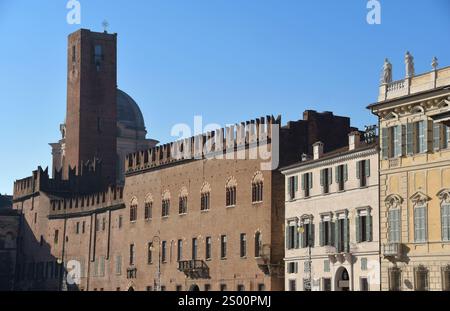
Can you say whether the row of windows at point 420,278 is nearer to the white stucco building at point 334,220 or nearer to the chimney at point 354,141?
the white stucco building at point 334,220

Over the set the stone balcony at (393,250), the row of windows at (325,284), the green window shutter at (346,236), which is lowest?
the row of windows at (325,284)

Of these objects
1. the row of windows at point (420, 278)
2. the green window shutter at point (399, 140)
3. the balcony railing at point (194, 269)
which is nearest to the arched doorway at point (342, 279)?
the row of windows at point (420, 278)

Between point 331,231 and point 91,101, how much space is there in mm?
54718

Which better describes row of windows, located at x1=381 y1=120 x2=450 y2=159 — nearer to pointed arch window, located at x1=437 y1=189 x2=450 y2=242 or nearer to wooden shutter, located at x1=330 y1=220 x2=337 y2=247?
pointed arch window, located at x1=437 y1=189 x2=450 y2=242

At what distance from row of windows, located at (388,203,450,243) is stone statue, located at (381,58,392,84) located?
7.10 m

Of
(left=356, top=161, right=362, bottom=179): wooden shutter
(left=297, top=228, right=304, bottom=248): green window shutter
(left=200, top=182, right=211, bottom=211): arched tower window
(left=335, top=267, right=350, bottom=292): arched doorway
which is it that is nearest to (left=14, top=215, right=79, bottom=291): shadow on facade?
(left=200, top=182, right=211, bottom=211): arched tower window

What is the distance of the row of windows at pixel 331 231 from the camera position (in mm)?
52750

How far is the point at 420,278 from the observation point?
48656mm

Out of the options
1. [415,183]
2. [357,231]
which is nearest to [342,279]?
[357,231]

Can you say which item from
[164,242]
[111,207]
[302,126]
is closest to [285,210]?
[302,126]

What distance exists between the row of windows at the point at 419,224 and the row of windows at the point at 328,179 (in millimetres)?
3233

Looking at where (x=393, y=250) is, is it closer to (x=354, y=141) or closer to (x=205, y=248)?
(x=354, y=141)

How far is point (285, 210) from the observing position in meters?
60.7
